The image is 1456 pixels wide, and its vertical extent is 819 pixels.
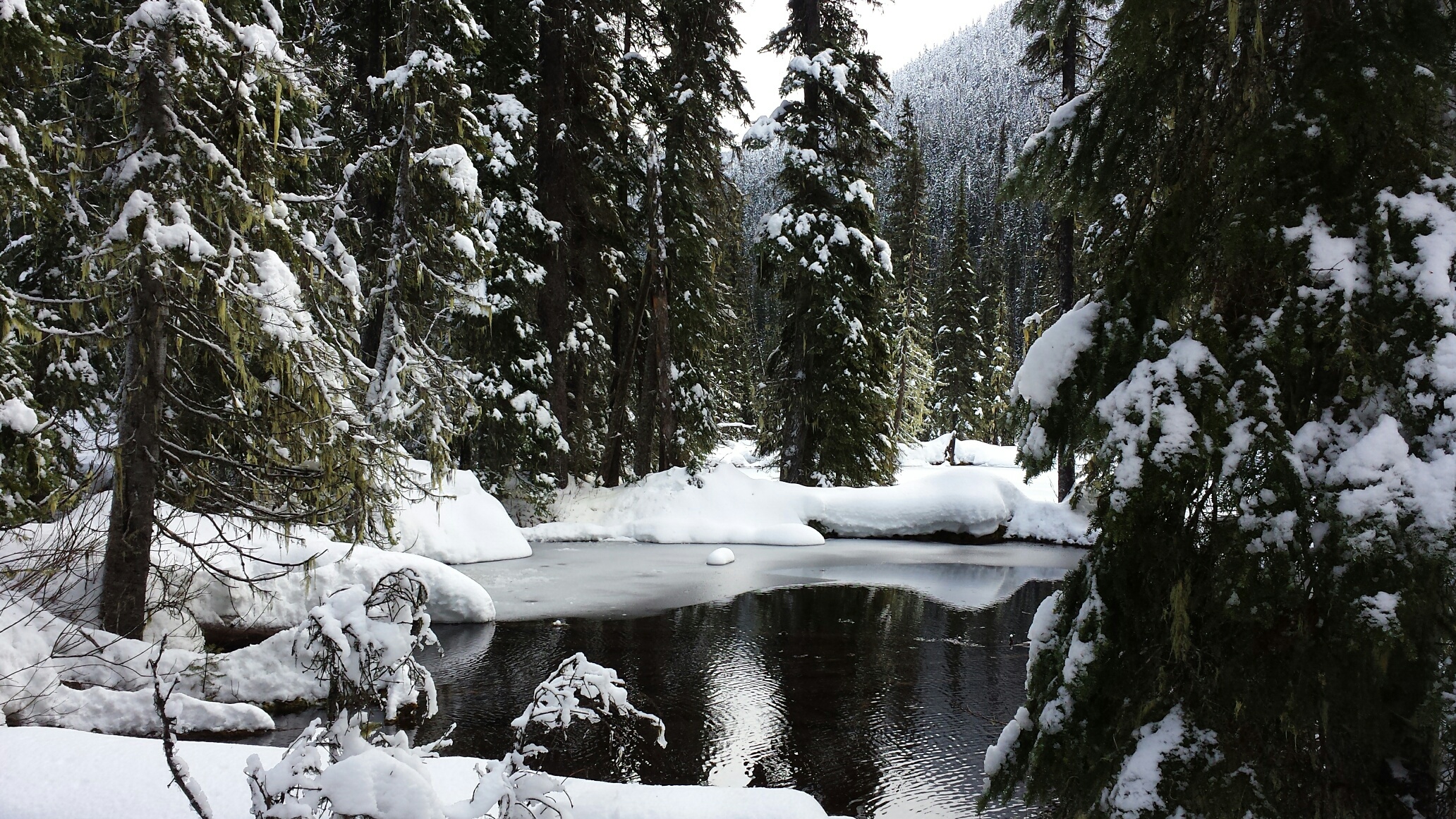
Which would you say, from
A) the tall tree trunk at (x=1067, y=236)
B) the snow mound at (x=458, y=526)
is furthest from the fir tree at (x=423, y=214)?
the tall tree trunk at (x=1067, y=236)

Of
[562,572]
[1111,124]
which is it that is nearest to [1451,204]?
[1111,124]

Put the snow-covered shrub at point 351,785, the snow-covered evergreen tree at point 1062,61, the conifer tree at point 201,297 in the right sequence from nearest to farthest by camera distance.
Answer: the snow-covered shrub at point 351,785 < the snow-covered evergreen tree at point 1062,61 < the conifer tree at point 201,297

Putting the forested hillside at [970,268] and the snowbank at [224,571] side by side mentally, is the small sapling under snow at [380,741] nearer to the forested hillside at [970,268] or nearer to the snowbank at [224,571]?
the forested hillside at [970,268]

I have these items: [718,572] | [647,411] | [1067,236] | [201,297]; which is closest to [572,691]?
[201,297]

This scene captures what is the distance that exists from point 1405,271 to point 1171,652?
59.5 inches

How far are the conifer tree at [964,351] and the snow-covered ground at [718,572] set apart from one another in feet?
83.9

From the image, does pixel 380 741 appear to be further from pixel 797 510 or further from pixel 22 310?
pixel 797 510

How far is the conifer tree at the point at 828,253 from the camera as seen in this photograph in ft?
61.5

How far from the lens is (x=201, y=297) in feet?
22.0

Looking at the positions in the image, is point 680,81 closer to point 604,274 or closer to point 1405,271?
point 604,274

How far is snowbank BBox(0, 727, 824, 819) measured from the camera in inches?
133

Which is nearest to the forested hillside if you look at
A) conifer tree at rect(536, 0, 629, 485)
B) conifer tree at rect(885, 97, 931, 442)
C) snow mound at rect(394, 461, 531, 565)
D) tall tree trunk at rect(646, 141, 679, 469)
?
conifer tree at rect(885, 97, 931, 442)

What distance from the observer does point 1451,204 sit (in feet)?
8.76

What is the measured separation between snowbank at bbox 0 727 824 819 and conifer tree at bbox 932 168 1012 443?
39044mm
